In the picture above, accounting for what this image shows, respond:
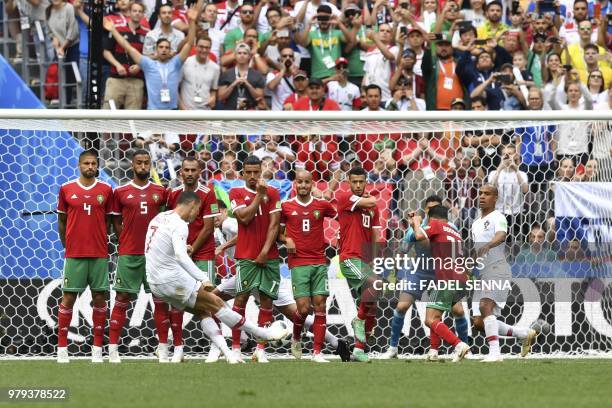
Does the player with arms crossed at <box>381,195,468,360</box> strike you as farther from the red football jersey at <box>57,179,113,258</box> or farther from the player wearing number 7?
the red football jersey at <box>57,179,113,258</box>

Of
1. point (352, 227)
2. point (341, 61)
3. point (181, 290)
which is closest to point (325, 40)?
point (341, 61)

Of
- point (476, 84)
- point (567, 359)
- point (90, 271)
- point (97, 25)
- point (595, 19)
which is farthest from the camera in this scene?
point (595, 19)

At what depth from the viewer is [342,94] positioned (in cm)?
1898

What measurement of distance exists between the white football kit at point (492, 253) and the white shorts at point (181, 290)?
10.9ft

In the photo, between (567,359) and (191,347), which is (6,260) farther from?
(567,359)

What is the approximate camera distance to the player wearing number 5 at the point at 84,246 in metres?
13.1

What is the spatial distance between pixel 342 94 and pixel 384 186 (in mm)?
4057

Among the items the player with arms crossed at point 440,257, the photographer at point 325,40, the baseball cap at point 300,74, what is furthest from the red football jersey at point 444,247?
the photographer at point 325,40

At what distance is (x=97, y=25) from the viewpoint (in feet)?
55.7

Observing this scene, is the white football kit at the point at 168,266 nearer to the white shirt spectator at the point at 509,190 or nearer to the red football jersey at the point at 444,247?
the red football jersey at the point at 444,247

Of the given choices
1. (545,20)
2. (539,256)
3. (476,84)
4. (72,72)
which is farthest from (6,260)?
(545,20)

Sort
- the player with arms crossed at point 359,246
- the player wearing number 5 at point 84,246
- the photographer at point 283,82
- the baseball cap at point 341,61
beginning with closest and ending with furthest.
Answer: the player wearing number 5 at point 84,246 < the player with arms crossed at point 359,246 < the baseball cap at point 341,61 < the photographer at point 283,82

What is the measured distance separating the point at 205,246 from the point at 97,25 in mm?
4783

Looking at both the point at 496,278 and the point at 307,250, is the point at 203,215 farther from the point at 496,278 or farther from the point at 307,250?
the point at 496,278
